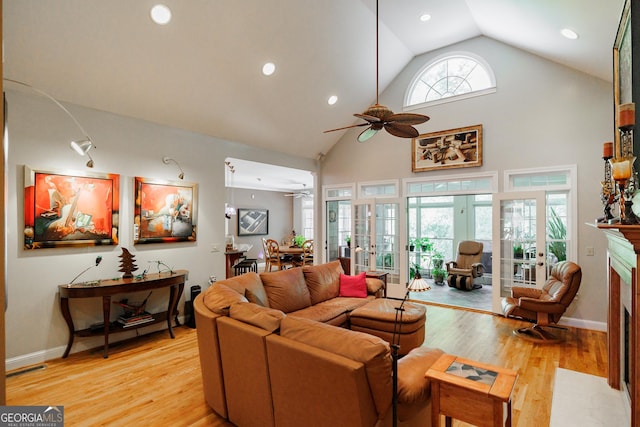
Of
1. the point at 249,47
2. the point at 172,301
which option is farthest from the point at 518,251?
the point at 172,301

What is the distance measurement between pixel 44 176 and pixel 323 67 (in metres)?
3.88

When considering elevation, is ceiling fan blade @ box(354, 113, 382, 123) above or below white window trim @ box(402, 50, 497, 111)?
below

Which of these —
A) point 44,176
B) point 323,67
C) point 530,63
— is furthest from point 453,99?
point 44,176

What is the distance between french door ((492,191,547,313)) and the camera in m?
4.71

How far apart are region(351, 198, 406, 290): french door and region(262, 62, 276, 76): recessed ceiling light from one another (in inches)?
124

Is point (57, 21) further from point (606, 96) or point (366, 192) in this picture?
point (606, 96)

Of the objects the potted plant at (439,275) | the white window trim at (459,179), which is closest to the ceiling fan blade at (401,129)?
the white window trim at (459,179)

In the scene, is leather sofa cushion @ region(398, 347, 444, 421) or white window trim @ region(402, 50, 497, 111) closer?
leather sofa cushion @ region(398, 347, 444, 421)

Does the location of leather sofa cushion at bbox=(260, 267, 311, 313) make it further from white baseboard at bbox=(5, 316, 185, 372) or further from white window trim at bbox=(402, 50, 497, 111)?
white window trim at bbox=(402, 50, 497, 111)

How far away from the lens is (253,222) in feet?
36.1

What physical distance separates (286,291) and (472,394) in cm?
228

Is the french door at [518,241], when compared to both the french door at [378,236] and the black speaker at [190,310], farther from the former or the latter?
the black speaker at [190,310]

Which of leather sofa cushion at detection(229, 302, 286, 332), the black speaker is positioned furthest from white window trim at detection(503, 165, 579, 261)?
the black speaker

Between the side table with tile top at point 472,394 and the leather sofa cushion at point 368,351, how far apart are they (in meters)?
0.38
